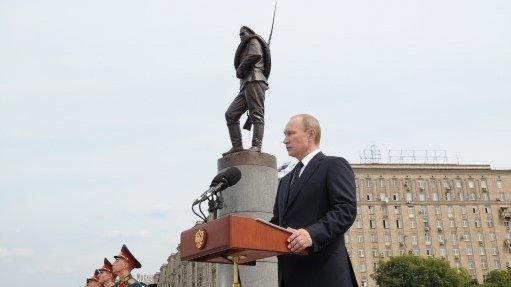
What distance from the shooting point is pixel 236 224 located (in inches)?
120

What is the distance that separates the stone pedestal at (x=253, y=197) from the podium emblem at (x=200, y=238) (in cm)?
420

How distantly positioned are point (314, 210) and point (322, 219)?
0.26 meters

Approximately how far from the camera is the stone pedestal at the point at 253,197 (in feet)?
24.7

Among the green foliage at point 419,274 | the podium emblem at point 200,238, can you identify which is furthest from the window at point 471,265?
the podium emblem at point 200,238

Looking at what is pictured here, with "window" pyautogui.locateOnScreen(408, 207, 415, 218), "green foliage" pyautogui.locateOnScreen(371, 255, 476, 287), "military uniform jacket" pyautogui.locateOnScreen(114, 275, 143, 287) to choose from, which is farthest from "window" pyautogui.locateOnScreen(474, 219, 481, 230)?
"military uniform jacket" pyautogui.locateOnScreen(114, 275, 143, 287)

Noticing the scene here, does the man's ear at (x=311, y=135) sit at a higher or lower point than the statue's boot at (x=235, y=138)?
lower

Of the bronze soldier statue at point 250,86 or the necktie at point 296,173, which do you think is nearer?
the necktie at point 296,173

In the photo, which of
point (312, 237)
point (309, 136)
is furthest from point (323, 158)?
point (312, 237)

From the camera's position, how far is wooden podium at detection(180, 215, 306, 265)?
3.05 meters

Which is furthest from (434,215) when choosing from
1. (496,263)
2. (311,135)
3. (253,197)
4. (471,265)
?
(311,135)

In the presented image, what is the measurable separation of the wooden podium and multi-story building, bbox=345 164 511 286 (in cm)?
7625

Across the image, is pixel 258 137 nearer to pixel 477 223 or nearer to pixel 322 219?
pixel 322 219

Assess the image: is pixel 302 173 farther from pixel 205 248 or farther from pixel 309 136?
pixel 205 248

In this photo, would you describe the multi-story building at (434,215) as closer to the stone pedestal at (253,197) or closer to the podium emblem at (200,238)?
the stone pedestal at (253,197)
